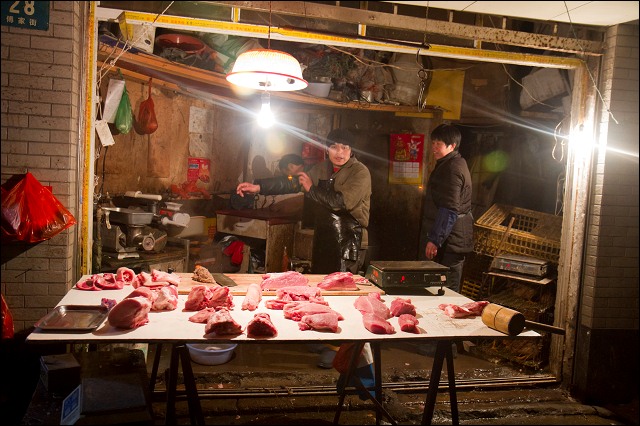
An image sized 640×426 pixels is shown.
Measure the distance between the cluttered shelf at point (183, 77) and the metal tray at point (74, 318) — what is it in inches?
107

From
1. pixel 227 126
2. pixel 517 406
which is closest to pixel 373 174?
pixel 227 126

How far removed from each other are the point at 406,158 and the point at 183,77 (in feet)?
14.6

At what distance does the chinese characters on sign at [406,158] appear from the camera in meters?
9.65

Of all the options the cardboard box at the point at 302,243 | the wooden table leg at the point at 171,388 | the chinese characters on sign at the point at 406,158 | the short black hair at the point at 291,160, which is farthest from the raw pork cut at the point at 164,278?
the chinese characters on sign at the point at 406,158

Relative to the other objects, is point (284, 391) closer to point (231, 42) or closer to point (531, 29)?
point (231, 42)

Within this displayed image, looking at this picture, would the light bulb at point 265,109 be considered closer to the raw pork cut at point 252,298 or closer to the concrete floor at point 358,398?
the raw pork cut at point 252,298

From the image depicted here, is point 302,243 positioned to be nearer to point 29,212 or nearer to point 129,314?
point 29,212

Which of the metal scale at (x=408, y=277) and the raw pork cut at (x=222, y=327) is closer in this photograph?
the raw pork cut at (x=222, y=327)

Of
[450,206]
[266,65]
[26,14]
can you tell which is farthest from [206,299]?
[450,206]

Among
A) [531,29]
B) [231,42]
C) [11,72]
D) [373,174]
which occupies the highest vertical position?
[531,29]

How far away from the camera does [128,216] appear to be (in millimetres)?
6254

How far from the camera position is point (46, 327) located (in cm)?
344

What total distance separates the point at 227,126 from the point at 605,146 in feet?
20.4

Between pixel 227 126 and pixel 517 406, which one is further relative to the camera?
pixel 227 126
